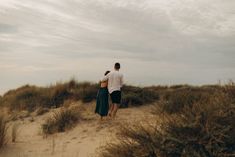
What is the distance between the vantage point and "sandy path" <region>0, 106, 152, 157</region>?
11.1 metres

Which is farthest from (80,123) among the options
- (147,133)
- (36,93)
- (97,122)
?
(36,93)

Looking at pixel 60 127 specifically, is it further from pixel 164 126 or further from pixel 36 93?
pixel 36 93

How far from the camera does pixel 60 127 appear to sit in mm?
14773

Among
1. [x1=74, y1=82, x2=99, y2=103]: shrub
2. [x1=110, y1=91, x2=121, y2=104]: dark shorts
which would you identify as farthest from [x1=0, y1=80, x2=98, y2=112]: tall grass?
[x1=110, y1=91, x2=121, y2=104]: dark shorts

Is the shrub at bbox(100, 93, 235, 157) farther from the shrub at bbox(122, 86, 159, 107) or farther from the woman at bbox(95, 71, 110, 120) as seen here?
the shrub at bbox(122, 86, 159, 107)

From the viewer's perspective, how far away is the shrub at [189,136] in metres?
7.23

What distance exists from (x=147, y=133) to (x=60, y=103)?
13.4m

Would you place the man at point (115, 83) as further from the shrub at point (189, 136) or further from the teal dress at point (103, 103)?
the shrub at point (189, 136)

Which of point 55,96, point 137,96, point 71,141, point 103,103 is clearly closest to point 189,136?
point 71,141

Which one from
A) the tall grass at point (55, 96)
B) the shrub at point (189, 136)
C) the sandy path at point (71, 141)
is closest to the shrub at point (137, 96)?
the sandy path at point (71, 141)

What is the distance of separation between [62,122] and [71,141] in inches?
91.0

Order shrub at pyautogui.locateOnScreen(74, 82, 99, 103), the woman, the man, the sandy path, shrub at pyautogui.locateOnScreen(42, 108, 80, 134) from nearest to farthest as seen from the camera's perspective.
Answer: the sandy path < shrub at pyautogui.locateOnScreen(42, 108, 80, 134) < the man < the woman < shrub at pyautogui.locateOnScreen(74, 82, 99, 103)

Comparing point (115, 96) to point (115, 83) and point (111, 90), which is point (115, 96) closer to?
point (111, 90)

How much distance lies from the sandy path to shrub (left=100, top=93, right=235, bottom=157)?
2446 millimetres
